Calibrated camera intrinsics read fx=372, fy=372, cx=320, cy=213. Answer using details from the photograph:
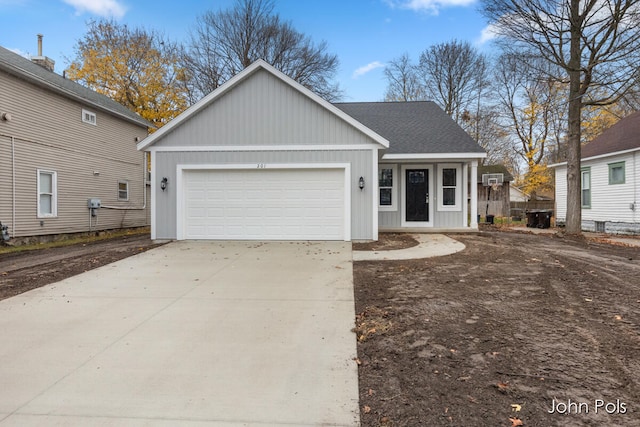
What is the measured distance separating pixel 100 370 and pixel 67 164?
12.8 metres

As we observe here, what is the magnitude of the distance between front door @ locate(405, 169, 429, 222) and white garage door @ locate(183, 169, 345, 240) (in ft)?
11.3

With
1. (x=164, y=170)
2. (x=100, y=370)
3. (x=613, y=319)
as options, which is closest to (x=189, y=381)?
(x=100, y=370)

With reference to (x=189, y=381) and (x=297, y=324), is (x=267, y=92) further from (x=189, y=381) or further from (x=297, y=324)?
(x=189, y=381)

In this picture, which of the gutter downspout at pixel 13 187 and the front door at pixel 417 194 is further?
the front door at pixel 417 194

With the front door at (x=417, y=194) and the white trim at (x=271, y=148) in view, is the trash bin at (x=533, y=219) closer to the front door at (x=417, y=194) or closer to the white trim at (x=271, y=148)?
the front door at (x=417, y=194)

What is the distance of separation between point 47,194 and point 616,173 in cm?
2104

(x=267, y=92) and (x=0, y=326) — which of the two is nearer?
(x=0, y=326)

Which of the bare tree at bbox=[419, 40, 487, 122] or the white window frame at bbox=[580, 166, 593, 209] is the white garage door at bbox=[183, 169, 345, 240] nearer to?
the white window frame at bbox=[580, 166, 593, 209]

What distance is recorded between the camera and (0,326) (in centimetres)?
423

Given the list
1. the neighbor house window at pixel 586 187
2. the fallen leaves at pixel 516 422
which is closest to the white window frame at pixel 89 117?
the fallen leaves at pixel 516 422

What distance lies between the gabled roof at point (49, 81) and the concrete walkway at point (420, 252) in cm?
1126

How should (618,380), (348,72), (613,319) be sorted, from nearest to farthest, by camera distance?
1. (618,380)
2. (613,319)
3. (348,72)

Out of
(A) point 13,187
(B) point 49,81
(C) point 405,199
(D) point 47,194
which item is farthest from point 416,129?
(A) point 13,187

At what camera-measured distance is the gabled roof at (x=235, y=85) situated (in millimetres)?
10125
